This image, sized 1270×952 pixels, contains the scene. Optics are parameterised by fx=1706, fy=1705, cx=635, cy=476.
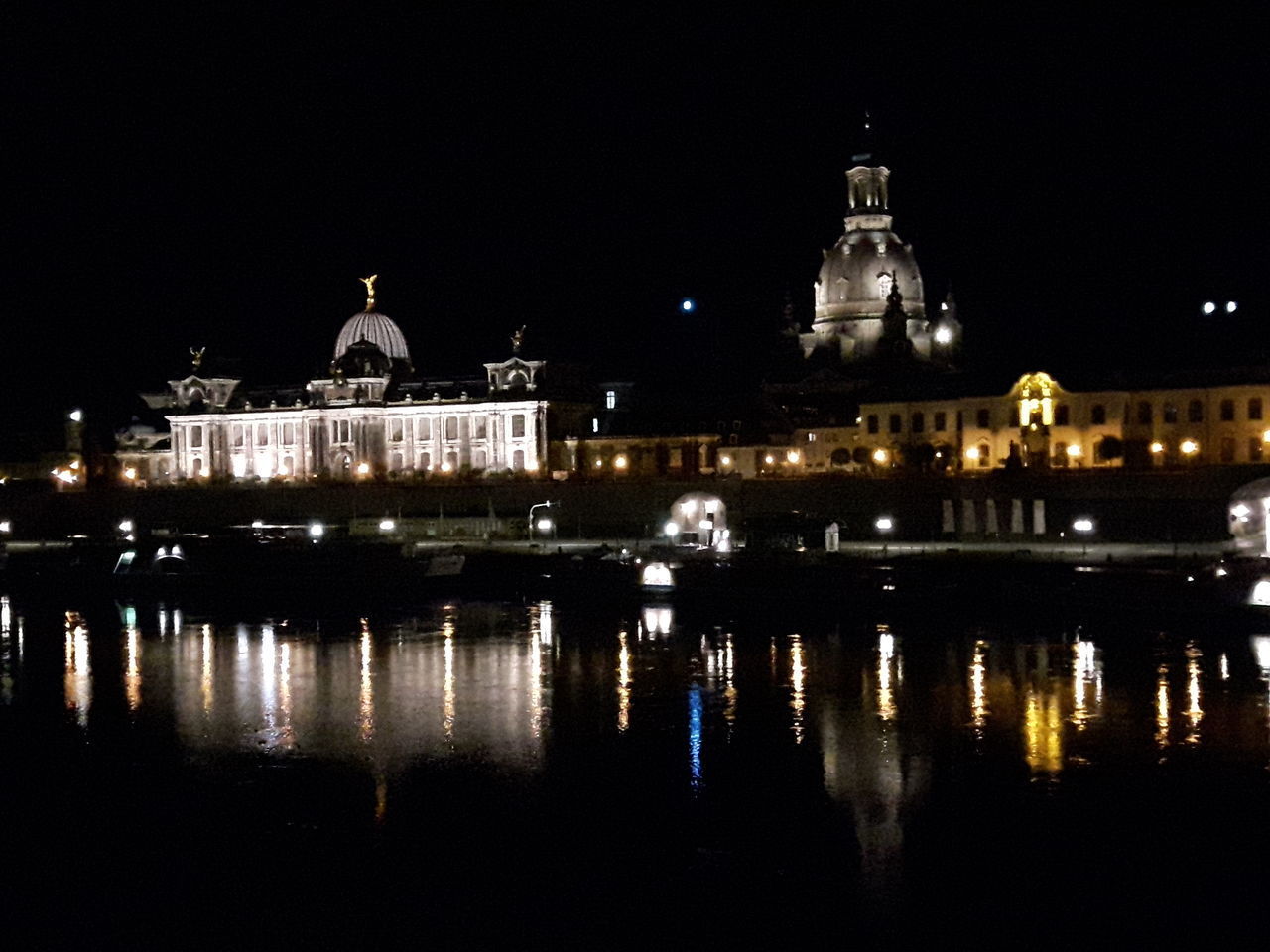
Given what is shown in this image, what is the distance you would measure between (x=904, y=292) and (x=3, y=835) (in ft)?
300

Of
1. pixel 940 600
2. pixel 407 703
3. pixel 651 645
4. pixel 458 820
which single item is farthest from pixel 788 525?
pixel 458 820

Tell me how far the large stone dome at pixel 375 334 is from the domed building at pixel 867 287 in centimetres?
2742

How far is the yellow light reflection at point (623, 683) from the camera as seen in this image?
3195 cm

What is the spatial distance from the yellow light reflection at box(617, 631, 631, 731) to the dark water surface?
14 cm

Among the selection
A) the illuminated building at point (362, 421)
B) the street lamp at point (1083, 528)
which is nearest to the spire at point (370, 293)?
the illuminated building at point (362, 421)

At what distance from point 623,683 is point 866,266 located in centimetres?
7701

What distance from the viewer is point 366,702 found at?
34188 mm

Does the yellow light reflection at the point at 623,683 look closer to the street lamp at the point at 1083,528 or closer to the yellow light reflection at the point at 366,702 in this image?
the yellow light reflection at the point at 366,702

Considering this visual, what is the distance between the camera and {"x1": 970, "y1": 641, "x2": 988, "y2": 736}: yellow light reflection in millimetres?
30991

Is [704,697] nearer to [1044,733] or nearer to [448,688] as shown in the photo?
[448,688]

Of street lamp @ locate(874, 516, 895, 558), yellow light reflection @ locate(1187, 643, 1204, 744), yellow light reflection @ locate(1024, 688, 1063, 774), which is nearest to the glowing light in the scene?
street lamp @ locate(874, 516, 895, 558)

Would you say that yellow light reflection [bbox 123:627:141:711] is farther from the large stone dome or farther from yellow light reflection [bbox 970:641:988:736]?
the large stone dome

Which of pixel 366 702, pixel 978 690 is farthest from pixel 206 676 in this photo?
pixel 978 690

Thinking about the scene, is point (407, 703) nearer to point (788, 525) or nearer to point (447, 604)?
point (447, 604)
